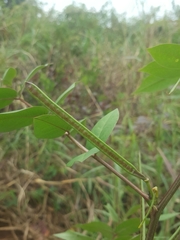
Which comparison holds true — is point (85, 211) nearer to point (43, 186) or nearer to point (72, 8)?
point (43, 186)

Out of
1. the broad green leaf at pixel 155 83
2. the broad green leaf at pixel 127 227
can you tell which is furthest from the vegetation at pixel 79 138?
the broad green leaf at pixel 155 83

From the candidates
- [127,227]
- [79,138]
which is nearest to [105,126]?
[127,227]

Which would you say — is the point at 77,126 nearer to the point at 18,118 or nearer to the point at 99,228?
the point at 18,118

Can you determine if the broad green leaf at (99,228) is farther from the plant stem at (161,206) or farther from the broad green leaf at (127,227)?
the plant stem at (161,206)

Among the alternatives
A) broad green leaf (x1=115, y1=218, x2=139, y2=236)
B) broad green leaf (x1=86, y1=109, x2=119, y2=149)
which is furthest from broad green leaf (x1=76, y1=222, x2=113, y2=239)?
broad green leaf (x1=86, y1=109, x2=119, y2=149)

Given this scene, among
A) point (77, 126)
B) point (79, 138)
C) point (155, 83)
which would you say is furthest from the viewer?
point (79, 138)

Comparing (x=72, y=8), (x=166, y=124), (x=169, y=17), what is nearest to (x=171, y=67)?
(x=166, y=124)
